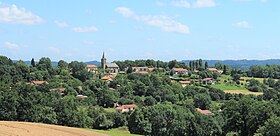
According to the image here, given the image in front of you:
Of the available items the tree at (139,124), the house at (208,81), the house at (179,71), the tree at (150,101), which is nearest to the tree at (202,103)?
the tree at (150,101)

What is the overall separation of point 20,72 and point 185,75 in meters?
73.4

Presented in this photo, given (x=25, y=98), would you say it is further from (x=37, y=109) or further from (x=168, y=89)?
(x=168, y=89)

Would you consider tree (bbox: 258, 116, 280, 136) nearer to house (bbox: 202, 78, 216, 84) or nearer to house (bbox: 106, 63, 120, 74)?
house (bbox: 202, 78, 216, 84)

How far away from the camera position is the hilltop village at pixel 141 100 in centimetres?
7431

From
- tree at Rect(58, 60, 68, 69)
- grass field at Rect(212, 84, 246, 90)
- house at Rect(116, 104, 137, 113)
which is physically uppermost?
tree at Rect(58, 60, 68, 69)

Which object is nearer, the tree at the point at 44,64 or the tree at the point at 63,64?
the tree at the point at 44,64

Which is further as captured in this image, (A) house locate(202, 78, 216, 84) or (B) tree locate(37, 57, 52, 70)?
(B) tree locate(37, 57, 52, 70)

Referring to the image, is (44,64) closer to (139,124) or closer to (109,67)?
(109,67)

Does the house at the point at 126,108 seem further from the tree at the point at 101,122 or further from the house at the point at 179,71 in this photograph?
the house at the point at 179,71

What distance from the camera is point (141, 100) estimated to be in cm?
12475

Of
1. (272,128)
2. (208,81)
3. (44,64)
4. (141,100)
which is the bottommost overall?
(141,100)

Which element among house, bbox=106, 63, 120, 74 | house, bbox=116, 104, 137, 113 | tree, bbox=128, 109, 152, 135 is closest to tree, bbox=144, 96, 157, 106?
house, bbox=116, 104, 137, 113

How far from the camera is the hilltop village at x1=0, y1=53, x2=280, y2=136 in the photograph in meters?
74.3

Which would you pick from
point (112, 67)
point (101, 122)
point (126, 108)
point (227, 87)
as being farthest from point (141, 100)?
point (112, 67)
